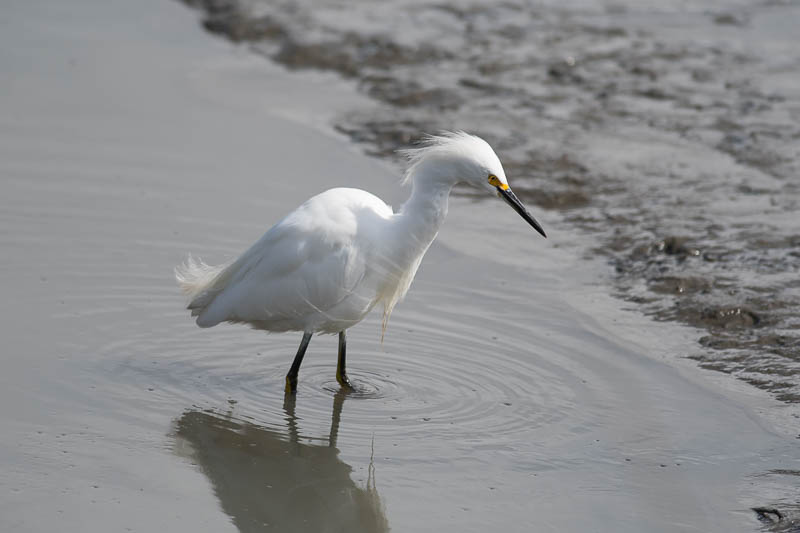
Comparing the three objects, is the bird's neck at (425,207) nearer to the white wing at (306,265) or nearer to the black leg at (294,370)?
the white wing at (306,265)

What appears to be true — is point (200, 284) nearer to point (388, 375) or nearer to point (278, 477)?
point (388, 375)

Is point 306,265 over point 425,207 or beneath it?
beneath

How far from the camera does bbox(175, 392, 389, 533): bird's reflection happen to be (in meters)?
4.58

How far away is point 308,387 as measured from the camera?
582 cm

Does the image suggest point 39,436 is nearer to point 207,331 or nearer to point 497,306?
point 207,331

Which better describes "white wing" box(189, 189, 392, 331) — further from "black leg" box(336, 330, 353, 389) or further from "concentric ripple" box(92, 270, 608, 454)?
"concentric ripple" box(92, 270, 608, 454)

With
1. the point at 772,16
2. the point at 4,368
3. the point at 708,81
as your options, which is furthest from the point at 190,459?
the point at 772,16

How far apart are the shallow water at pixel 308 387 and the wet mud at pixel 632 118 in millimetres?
418

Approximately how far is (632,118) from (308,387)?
5247 millimetres

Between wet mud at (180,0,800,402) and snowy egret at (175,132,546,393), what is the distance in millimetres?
1848

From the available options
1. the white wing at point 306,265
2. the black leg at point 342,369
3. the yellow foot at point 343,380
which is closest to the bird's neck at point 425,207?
the white wing at point 306,265

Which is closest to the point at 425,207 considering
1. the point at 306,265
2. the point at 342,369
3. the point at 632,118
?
the point at 306,265

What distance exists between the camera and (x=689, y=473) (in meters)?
5.00

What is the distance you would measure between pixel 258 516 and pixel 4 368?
1.82 meters
